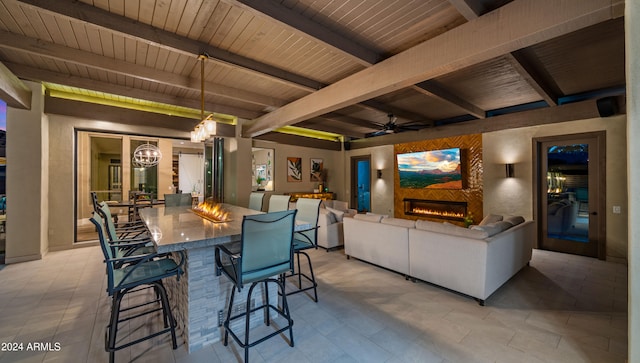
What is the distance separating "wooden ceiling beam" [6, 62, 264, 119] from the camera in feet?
12.5

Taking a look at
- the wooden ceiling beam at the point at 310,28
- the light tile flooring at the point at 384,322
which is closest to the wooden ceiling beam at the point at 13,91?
the light tile flooring at the point at 384,322

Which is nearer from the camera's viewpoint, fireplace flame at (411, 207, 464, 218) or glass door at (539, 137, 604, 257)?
glass door at (539, 137, 604, 257)

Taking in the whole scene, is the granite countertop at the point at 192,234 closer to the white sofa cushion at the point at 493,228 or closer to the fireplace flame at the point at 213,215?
the fireplace flame at the point at 213,215

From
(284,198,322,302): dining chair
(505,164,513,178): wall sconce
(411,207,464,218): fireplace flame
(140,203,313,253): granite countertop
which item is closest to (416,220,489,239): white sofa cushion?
(284,198,322,302): dining chair

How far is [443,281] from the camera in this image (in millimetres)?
3062

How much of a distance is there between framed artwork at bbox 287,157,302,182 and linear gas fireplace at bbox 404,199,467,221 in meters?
3.42

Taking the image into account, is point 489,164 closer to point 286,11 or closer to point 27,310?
point 286,11

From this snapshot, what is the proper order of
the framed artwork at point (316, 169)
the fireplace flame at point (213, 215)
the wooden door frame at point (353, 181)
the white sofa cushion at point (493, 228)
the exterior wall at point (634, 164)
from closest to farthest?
the exterior wall at point (634, 164) < the fireplace flame at point (213, 215) < the white sofa cushion at point (493, 228) < the framed artwork at point (316, 169) < the wooden door frame at point (353, 181)

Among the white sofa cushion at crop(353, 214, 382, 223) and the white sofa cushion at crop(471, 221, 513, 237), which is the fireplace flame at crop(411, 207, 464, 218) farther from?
the white sofa cushion at crop(353, 214, 382, 223)

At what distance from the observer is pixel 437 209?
6770 mm

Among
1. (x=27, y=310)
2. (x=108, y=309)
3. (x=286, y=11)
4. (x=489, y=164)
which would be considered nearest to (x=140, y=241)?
(x=108, y=309)

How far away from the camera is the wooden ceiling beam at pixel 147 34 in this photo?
231cm

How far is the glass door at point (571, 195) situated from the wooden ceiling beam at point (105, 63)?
5907 millimetres

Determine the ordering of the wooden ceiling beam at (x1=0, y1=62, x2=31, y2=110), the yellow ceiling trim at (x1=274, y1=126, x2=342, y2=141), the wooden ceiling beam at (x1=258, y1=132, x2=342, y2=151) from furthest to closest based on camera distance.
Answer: the yellow ceiling trim at (x1=274, y1=126, x2=342, y2=141), the wooden ceiling beam at (x1=258, y1=132, x2=342, y2=151), the wooden ceiling beam at (x1=0, y1=62, x2=31, y2=110)
